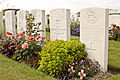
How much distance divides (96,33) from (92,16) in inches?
18.4

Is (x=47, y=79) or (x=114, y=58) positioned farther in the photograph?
(x=114, y=58)

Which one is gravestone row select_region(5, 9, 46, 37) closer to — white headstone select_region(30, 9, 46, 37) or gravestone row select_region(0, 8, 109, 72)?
white headstone select_region(30, 9, 46, 37)

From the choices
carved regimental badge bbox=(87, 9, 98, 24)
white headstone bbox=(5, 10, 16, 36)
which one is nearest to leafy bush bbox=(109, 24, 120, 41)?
white headstone bbox=(5, 10, 16, 36)

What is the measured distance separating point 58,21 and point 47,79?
7.57ft

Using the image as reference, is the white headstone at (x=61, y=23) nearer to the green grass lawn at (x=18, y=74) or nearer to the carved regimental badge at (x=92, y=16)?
the carved regimental badge at (x=92, y=16)

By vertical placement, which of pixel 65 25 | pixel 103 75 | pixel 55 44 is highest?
pixel 65 25

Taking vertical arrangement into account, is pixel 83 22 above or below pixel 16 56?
above

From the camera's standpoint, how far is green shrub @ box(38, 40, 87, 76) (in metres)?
4.41

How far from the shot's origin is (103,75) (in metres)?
4.60

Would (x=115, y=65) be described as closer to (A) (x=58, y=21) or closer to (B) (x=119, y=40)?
(A) (x=58, y=21)

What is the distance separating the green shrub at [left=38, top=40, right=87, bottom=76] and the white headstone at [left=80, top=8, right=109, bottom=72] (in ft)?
0.98

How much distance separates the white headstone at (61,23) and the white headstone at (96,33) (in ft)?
2.21

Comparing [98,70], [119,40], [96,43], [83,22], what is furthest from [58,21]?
[119,40]

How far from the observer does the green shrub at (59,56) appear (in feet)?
14.5
